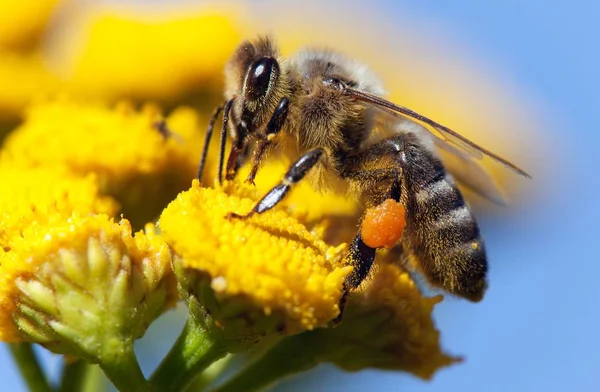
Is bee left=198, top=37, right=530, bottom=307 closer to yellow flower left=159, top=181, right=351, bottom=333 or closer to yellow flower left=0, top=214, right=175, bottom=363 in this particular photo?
yellow flower left=159, top=181, right=351, bottom=333

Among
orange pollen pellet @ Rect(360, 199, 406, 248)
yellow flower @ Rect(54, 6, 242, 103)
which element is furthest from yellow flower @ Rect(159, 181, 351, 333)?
yellow flower @ Rect(54, 6, 242, 103)

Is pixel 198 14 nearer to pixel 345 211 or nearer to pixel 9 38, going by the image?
pixel 9 38

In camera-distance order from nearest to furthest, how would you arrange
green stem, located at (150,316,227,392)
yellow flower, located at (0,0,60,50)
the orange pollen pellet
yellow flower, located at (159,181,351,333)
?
yellow flower, located at (159,181,351,333) → green stem, located at (150,316,227,392) → the orange pollen pellet → yellow flower, located at (0,0,60,50)

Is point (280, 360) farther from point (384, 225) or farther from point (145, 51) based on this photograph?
point (145, 51)

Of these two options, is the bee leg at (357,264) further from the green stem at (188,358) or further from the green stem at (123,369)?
the green stem at (123,369)

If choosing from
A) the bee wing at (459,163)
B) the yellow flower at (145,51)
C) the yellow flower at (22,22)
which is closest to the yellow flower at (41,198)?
the bee wing at (459,163)
